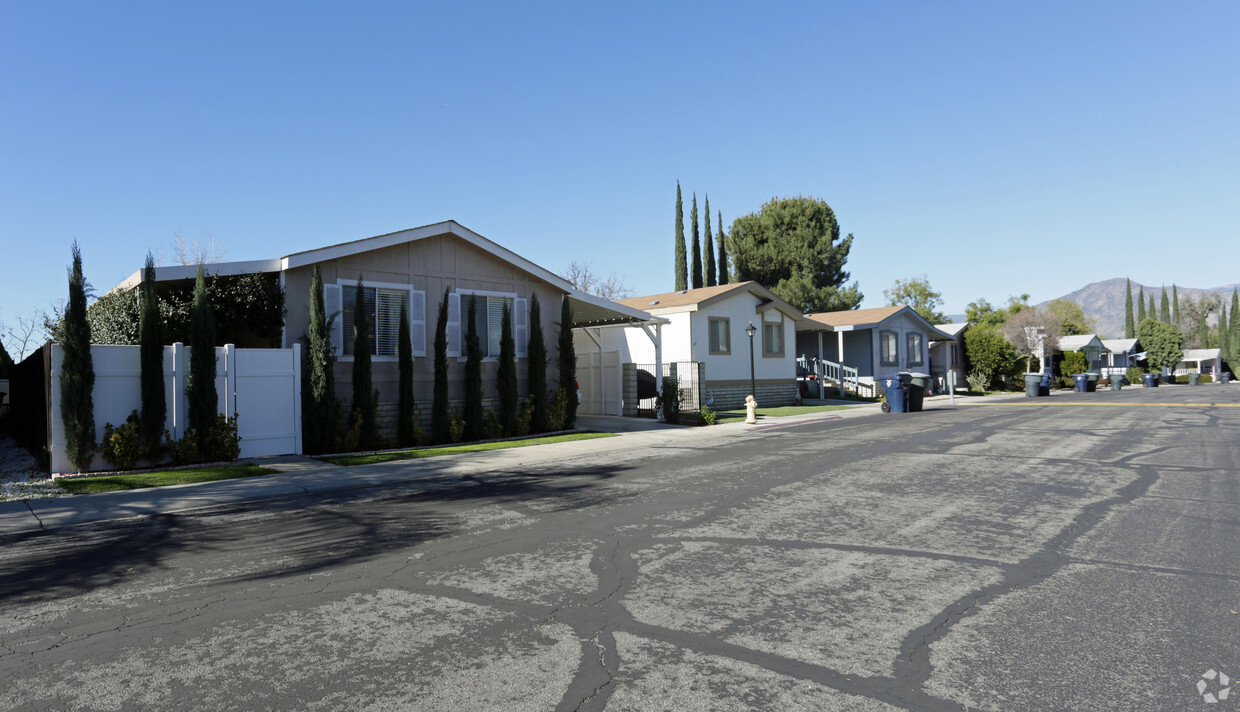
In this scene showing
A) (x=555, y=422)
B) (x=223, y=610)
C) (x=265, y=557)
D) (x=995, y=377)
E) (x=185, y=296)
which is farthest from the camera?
(x=995, y=377)

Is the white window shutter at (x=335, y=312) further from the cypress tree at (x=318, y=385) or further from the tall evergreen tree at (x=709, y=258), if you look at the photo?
the tall evergreen tree at (x=709, y=258)

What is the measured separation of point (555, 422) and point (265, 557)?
1334cm

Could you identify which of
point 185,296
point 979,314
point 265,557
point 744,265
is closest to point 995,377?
point 744,265

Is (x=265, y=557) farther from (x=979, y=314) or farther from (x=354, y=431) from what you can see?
(x=979, y=314)

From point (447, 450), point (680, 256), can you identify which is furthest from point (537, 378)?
point (680, 256)

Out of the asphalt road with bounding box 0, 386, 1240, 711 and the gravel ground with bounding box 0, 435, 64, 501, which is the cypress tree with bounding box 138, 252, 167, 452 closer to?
the gravel ground with bounding box 0, 435, 64, 501

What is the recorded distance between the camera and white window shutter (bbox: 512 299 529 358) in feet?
65.5

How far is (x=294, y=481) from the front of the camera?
11.5m

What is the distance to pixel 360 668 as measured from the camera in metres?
4.04

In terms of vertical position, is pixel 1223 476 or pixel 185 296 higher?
pixel 185 296

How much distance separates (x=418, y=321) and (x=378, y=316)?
95cm

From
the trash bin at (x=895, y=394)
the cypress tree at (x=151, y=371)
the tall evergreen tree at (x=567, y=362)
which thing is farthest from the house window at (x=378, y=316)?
the trash bin at (x=895, y=394)

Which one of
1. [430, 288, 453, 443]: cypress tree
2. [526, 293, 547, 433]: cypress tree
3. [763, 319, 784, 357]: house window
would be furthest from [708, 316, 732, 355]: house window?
[430, 288, 453, 443]: cypress tree

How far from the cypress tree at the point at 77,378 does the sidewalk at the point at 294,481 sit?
7.76 feet
